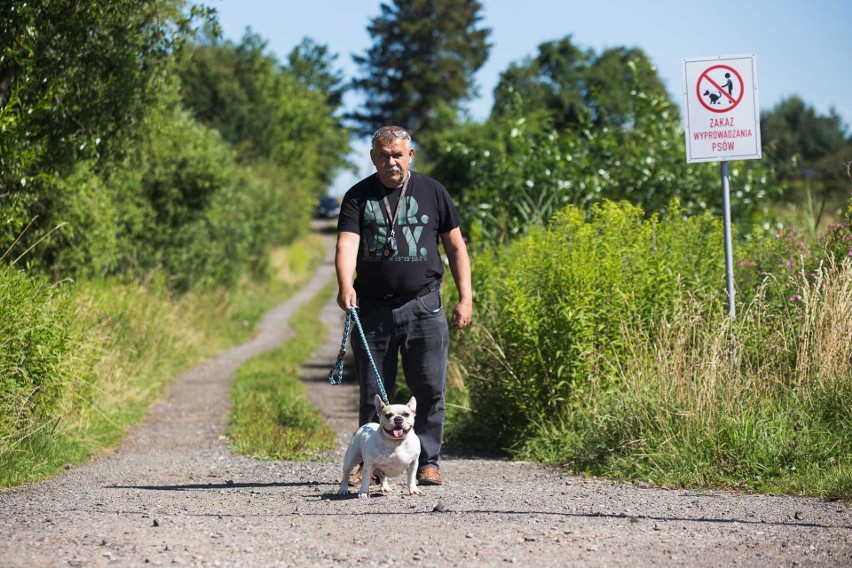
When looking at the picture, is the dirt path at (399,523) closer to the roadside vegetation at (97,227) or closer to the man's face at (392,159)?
the roadside vegetation at (97,227)

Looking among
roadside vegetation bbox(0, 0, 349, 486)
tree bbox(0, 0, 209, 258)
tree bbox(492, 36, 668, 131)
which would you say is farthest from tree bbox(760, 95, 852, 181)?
tree bbox(0, 0, 209, 258)

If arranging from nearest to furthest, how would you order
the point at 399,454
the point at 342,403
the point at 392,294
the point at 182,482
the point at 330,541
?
the point at 330,541 < the point at 399,454 < the point at 392,294 < the point at 182,482 < the point at 342,403

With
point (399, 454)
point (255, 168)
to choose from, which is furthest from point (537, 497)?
point (255, 168)

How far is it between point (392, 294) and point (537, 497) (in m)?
1.67

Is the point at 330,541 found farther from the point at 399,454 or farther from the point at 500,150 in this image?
the point at 500,150

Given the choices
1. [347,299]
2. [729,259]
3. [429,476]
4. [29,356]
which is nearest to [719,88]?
[729,259]

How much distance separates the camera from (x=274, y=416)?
1223 centimetres

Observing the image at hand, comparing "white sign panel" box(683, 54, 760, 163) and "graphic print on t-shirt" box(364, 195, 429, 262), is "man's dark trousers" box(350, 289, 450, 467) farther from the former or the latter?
"white sign panel" box(683, 54, 760, 163)

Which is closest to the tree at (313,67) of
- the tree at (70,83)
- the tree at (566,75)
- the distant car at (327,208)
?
the distant car at (327,208)

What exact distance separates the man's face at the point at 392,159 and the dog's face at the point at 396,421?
160cm

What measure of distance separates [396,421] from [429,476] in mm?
1014

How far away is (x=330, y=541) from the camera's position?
5766 millimetres

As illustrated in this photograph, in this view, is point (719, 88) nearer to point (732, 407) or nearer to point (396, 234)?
point (732, 407)

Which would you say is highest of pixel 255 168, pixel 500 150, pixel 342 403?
pixel 255 168
